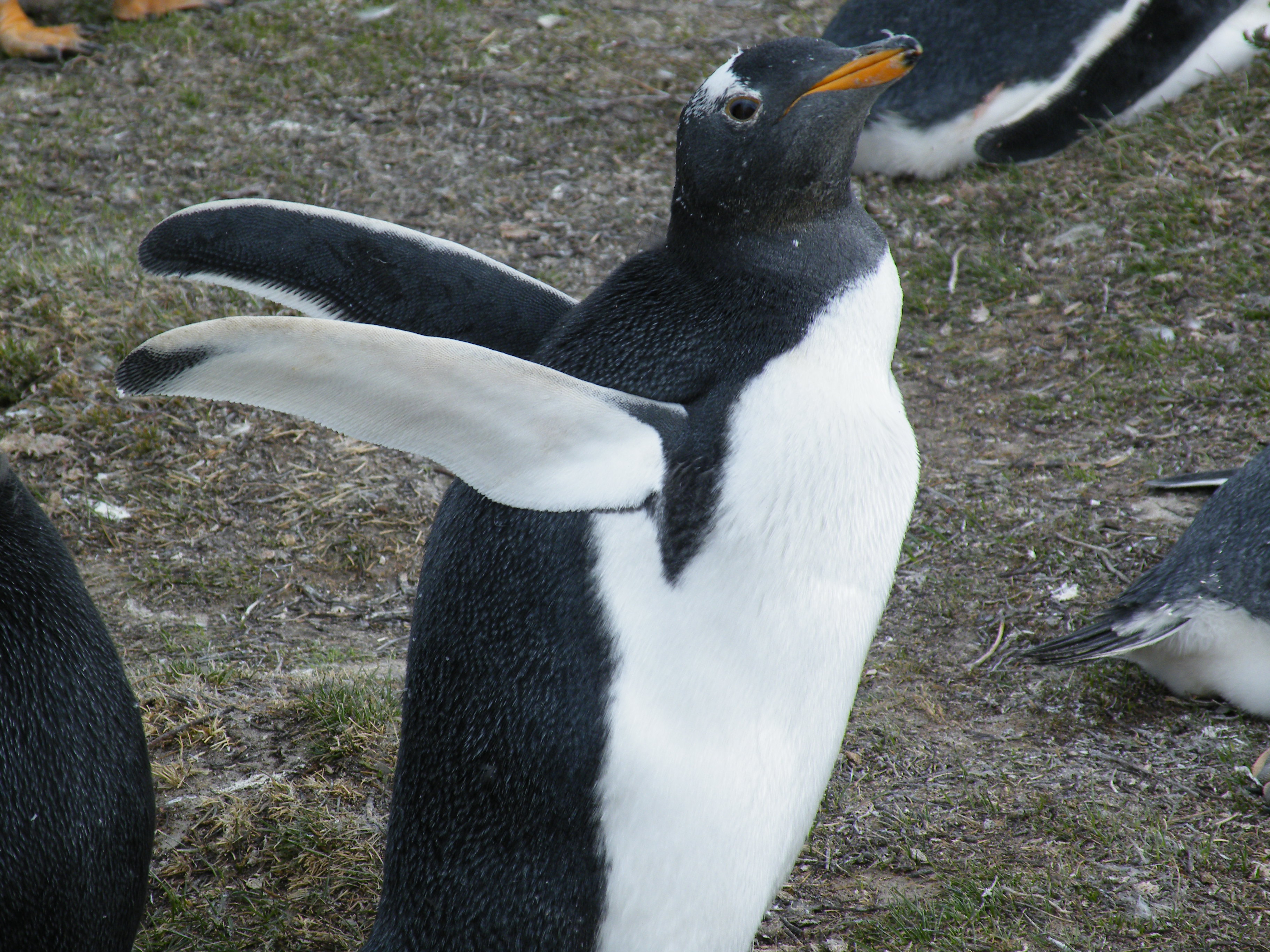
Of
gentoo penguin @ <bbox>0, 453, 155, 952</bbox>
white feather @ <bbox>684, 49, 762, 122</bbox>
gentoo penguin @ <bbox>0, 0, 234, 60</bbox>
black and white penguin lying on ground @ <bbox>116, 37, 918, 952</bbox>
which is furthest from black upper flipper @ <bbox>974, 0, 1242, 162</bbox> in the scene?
gentoo penguin @ <bbox>0, 0, 234, 60</bbox>

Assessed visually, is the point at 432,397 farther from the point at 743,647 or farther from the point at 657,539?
the point at 743,647

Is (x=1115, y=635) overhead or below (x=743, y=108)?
below

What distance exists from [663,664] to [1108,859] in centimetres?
108

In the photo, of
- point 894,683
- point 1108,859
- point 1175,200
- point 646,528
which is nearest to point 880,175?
point 1175,200

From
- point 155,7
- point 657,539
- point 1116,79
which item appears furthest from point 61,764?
point 155,7

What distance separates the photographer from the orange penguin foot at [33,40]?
17.4ft

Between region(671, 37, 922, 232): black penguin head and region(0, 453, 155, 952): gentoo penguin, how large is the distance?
1137 mm

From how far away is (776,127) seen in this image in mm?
1749

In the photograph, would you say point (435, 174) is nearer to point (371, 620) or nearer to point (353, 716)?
point (371, 620)

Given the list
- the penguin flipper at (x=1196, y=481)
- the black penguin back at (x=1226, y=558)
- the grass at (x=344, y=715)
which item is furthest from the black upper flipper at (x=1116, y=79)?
the grass at (x=344, y=715)

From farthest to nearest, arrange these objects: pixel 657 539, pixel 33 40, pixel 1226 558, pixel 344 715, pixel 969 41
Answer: pixel 33 40 → pixel 969 41 → pixel 1226 558 → pixel 344 715 → pixel 657 539

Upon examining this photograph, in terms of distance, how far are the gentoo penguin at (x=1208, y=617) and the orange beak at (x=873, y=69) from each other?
4.57 feet

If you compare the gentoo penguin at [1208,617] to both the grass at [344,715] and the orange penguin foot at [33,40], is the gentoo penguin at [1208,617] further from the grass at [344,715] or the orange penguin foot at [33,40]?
the orange penguin foot at [33,40]

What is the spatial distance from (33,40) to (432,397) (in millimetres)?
4788
